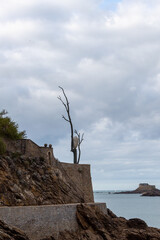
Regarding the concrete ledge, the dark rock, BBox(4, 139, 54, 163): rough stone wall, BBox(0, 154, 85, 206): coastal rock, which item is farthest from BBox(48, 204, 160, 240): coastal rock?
BBox(4, 139, 54, 163): rough stone wall

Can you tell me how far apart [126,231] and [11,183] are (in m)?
6.65

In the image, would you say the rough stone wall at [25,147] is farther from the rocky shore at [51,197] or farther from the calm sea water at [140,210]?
the calm sea water at [140,210]

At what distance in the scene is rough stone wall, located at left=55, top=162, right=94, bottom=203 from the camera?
26328 millimetres

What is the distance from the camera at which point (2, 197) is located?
17375 mm

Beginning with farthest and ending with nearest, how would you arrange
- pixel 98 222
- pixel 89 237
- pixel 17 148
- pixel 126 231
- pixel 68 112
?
pixel 68 112 → pixel 17 148 → pixel 126 231 → pixel 98 222 → pixel 89 237

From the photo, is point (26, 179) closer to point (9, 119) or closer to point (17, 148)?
point (17, 148)

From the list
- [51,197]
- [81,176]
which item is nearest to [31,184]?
[51,197]

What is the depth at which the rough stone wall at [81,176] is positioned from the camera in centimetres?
2633

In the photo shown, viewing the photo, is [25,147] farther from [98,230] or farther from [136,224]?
[136,224]

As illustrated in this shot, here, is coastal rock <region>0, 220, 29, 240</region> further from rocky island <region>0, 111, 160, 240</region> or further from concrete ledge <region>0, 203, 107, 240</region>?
concrete ledge <region>0, 203, 107, 240</region>

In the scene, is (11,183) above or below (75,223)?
above

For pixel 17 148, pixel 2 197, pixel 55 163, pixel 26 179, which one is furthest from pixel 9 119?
pixel 2 197

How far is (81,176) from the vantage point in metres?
27.5

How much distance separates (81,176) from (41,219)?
11.7 metres
